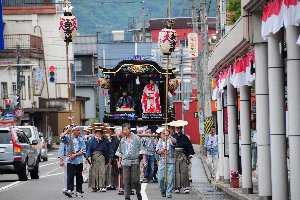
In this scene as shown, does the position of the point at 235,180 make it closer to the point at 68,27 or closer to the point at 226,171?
the point at 226,171

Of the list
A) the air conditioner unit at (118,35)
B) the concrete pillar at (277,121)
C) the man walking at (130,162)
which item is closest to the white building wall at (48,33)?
the air conditioner unit at (118,35)

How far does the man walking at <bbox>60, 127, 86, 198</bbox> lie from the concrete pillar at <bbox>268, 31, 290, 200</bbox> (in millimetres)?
9163

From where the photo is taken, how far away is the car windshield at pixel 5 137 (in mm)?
35562

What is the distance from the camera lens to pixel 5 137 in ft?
117

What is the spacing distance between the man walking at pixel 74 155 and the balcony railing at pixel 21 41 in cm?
6083

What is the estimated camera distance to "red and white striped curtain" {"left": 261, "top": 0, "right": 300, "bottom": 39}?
1598cm

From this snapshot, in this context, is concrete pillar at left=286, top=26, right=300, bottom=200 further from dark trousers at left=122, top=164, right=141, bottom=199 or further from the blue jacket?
the blue jacket

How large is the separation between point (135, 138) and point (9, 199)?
4220mm

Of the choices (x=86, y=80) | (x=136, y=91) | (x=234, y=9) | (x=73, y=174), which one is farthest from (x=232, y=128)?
(x=86, y=80)

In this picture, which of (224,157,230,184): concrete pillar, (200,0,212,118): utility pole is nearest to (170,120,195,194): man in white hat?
(224,157,230,184): concrete pillar

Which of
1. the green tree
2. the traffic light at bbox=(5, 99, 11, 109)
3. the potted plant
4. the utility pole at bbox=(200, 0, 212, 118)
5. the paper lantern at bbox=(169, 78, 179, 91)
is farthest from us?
the traffic light at bbox=(5, 99, 11, 109)

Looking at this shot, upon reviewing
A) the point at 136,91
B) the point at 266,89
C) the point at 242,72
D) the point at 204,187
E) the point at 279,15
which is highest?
the point at 279,15

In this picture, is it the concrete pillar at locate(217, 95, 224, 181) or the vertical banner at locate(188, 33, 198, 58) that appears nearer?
the concrete pillar at locate(217, 95, 224, 181)

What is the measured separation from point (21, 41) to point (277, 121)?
232 ft
